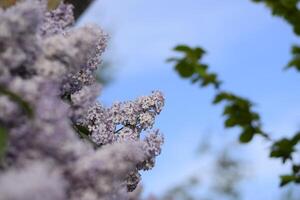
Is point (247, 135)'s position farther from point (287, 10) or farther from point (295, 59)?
point (287, 10)

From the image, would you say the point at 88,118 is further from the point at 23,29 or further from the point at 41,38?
the point at 23,29

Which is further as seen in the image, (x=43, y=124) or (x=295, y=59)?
(x=295, y=59)

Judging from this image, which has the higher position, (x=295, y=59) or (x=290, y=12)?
(x=290, y=12)

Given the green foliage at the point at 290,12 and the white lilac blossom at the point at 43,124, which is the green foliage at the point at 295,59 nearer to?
the green foliage at the point at 290,12

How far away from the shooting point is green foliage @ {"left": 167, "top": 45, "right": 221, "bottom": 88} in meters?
2.12

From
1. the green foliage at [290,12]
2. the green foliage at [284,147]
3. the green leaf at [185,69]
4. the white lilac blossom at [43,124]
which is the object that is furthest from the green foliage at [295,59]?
the white lilac blossom at [43,124]

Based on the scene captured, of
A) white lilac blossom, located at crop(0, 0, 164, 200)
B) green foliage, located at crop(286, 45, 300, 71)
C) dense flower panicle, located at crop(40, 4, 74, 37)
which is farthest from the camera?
green foliage, located at crop(286, 45, 300, 71)

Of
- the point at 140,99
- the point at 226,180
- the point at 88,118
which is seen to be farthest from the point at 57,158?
the point at 226,180

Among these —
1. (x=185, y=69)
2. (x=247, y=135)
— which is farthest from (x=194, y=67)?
(x=247, y=135)

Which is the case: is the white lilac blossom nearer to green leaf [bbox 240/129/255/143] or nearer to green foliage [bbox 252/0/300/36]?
green leaf [bbox 240/129/255/143]

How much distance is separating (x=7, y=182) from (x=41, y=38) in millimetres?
608

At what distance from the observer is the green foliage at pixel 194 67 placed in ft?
6.96

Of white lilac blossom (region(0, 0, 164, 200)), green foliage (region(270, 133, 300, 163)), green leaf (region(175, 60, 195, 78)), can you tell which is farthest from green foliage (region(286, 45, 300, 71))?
white lilac blossom (region(0, 0, 164, 200))

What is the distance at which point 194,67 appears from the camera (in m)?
2.12
